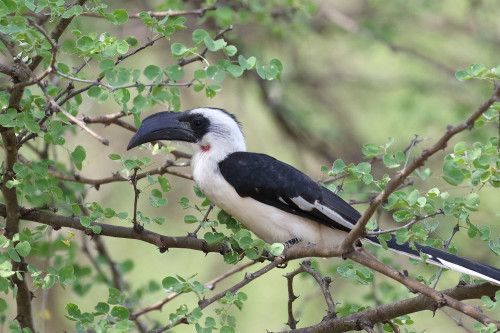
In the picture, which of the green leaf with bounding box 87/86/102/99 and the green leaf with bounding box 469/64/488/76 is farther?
the green leaf with bounding box 87/86/102/99

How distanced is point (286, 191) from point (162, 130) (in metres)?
0.62

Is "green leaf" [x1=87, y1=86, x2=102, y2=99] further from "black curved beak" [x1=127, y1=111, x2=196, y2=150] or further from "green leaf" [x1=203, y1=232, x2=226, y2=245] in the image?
"green leaf" [x1=203, y1=232, x2=226, y2=245]

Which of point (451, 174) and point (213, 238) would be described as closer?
point (451, 174)

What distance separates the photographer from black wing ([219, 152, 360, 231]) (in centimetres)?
312

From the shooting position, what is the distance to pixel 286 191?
322 centimetres

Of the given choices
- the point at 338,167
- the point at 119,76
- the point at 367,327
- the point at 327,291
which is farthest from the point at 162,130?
the point at 367,327

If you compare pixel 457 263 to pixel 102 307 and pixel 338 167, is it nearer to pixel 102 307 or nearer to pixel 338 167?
pixel 338 167

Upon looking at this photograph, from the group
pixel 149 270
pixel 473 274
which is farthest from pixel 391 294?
pixel 149 270

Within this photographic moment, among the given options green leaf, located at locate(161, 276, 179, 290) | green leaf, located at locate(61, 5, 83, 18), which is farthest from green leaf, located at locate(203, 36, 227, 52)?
green leaf, located at locate(161, 276, 179, 290)

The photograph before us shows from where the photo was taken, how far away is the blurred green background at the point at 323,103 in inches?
230

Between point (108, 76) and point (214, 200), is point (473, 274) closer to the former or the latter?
point (214, 200)

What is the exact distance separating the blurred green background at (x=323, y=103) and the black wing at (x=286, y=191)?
1.96 meters

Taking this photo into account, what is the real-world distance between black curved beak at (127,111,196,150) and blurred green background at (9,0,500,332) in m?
1.84

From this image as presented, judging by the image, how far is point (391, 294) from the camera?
3.66 meters
